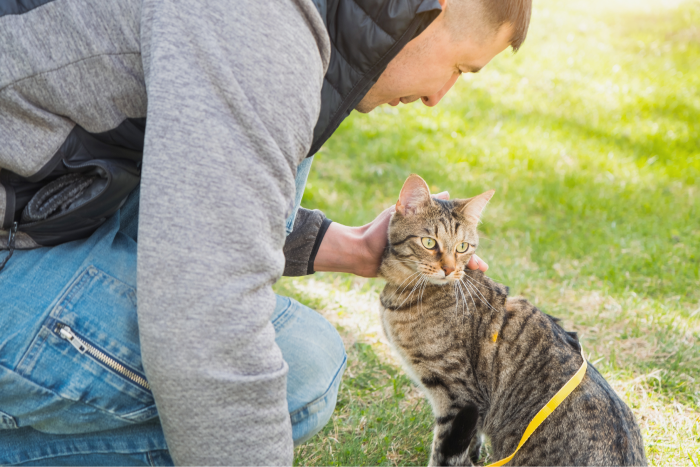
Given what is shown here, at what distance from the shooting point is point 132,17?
1105 mm

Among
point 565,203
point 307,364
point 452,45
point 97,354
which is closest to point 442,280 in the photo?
point 307,364

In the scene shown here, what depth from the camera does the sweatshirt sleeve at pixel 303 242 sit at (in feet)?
7.05

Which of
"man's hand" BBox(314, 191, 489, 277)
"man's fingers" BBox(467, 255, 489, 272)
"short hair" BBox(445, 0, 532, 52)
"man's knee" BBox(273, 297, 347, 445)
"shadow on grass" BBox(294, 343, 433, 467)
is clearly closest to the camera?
"short hair" BBox(445, 0, 532, 52)

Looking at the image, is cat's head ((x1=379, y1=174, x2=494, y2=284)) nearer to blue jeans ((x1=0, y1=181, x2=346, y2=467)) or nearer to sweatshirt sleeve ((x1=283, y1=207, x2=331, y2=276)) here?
sweatshirt sleeve ((x1=283, y1=207, x2=331, y2=276))

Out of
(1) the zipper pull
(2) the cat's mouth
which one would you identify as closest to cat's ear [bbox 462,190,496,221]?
(2) the cat's mouth

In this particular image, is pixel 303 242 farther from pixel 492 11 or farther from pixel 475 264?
pixel 492 11

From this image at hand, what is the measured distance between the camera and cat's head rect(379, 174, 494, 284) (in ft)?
7.59

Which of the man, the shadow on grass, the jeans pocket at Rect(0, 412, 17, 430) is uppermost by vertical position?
the man

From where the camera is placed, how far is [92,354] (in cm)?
128

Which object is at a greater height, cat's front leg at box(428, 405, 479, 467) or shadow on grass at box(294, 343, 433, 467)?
cat's front leg at box(428, 405, 479, 467)

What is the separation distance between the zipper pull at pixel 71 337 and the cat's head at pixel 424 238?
135 cm

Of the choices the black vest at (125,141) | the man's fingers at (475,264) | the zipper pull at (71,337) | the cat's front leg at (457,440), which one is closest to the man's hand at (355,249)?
the man's fingers at (475,264)

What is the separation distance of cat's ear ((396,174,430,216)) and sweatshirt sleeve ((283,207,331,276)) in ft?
1.21

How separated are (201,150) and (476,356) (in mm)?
1528
